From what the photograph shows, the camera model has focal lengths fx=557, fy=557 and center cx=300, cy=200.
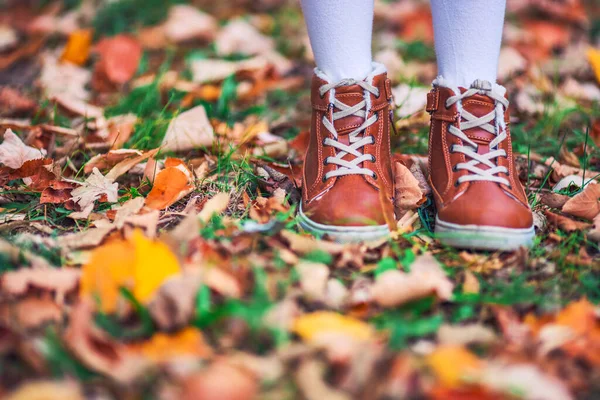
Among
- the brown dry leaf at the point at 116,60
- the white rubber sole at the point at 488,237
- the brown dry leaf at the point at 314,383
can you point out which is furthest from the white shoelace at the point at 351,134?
the brown dry leaf at the point at 116,60

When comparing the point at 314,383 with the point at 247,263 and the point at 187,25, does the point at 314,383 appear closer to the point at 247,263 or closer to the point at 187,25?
the point at 247,263

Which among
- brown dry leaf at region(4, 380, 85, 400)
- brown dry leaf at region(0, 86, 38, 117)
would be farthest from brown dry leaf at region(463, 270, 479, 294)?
brown dry leaf at region(0, 86, 38, 117)

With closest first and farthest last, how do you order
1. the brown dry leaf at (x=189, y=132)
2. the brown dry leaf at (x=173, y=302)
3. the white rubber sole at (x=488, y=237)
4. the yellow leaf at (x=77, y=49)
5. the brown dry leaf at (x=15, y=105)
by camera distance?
the brown dry leaf at (x=173, y=302) < the white rubber sole at (x=488, y=237) < the brown dry leaf at (x=189, y=132) < the brown dry leaf at (x=15, y=105) < the yellow leaf at (x=77, y=49)

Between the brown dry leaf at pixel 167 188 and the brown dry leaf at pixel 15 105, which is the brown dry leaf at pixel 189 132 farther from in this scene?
the brown dry leaf at pixel 15 105

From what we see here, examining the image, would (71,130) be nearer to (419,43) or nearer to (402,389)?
(402,389)

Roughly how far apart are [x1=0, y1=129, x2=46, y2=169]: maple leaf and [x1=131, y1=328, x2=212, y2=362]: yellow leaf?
811mm

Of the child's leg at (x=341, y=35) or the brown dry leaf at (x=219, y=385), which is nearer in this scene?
the brown dry leaf at (x=219, y=385)

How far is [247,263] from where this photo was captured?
1072mm

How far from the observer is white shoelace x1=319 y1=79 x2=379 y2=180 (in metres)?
1.32

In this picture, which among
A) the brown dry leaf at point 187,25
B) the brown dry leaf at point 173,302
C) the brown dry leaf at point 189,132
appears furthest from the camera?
the brown dry leaf at point 187,25

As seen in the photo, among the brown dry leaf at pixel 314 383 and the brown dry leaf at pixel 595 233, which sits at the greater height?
the brown dry leaf at pixel 314 383

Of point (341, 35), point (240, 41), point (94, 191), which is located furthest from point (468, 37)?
point (240, 41)

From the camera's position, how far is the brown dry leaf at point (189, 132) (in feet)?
5.44

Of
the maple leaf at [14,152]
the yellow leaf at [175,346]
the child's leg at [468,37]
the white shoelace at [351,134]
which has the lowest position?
the yellow leaf at [175,346]
